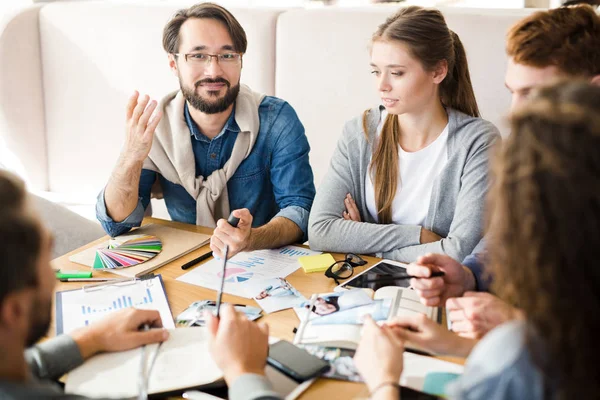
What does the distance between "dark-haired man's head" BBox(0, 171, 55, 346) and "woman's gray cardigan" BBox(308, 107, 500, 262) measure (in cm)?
92

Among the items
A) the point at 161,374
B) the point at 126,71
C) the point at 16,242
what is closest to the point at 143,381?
the point at 161,374

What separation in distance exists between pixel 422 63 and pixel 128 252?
90 cm

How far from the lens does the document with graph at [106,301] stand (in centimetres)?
128

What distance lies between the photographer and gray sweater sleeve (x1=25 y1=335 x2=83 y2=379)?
3.48 feet

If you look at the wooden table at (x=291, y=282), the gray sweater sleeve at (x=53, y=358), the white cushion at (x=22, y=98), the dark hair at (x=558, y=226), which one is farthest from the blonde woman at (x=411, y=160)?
the white cushion at (x=22, y=98)

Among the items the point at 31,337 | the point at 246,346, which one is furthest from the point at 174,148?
the point at 31,337

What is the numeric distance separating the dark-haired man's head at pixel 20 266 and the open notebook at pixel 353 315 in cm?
51

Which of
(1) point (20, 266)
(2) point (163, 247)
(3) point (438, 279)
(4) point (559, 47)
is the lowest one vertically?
(2) point (163, 247)

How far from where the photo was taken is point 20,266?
2.45 ft

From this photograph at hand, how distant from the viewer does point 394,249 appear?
1.60 metres

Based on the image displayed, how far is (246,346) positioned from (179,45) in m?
1.24

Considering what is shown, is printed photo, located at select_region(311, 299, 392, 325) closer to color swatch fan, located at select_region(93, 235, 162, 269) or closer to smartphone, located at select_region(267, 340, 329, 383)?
smartphone, located at select_region(267, 340, 329, 383)

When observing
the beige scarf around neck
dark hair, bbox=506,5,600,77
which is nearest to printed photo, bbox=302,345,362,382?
dark hair, bbox=506,5,600,77

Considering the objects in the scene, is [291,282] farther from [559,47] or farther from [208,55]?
[208,55]
